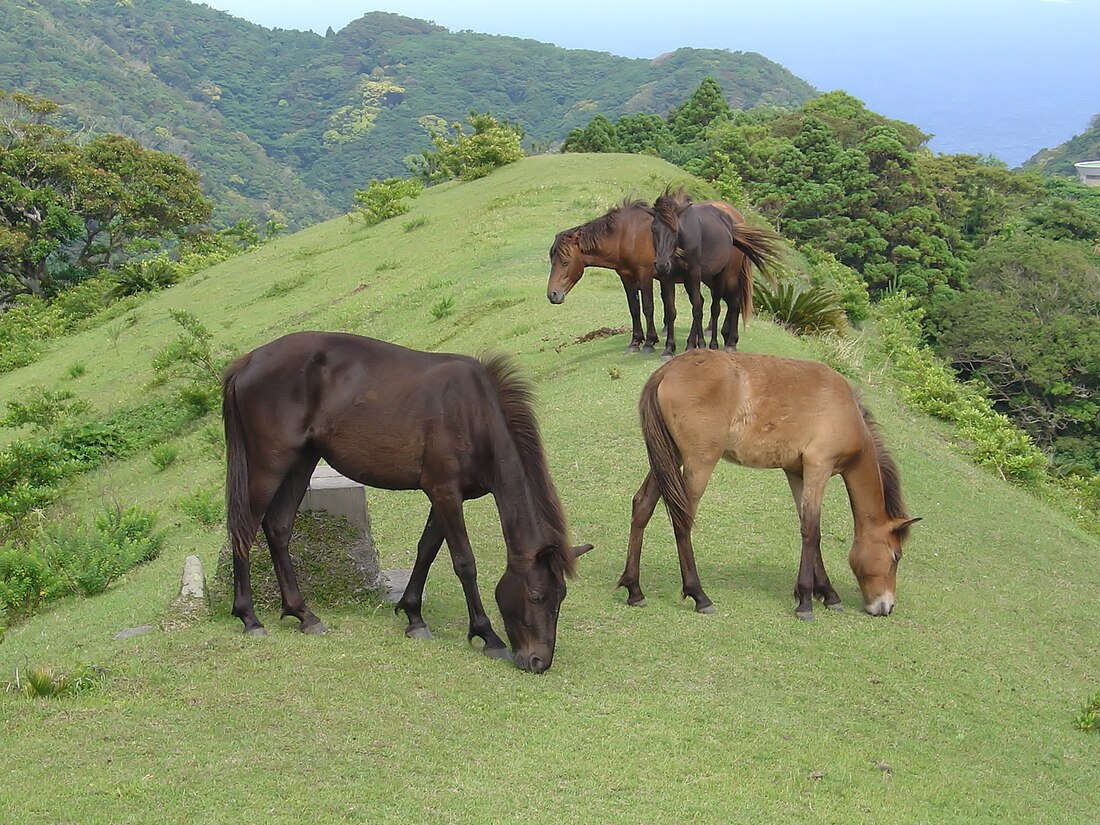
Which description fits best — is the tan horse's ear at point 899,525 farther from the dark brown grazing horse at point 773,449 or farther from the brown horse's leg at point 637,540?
the brown horse's leg at point 637,540

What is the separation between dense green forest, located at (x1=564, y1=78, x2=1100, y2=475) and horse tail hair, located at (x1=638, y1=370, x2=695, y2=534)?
879 inches

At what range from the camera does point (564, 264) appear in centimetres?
1527

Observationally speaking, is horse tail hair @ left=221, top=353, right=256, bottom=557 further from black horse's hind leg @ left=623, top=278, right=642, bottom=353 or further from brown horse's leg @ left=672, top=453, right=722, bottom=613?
black horse's hind leg @ left=623, top=278, right=642, bottom=353

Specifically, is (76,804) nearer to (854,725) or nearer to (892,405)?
(854,725)

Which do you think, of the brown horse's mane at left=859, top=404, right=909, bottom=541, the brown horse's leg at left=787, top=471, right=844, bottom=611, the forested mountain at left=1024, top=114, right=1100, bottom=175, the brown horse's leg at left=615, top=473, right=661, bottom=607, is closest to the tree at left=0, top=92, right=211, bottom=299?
the brown horse's leg at left=615, top=473, right=661, bottom=607

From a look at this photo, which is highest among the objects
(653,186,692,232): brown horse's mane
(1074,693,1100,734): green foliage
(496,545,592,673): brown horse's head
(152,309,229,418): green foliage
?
(653,186,692,232): brown horse's mane

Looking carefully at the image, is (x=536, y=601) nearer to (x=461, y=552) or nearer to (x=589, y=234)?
(x=461, y=552)

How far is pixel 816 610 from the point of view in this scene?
8.69 metres

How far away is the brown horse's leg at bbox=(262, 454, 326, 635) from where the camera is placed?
7.54 metres

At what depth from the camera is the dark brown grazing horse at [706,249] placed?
13758 millimetres

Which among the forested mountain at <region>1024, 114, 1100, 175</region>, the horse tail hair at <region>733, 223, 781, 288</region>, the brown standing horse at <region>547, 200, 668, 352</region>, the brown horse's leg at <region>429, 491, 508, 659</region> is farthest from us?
the forested mountain at <region>1024, 114, 1100, 175</region>

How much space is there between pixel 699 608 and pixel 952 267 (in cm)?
3528

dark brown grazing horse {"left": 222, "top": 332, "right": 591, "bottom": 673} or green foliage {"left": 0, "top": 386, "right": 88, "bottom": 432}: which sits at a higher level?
dark brown grazing horse {"left": 222, "top": 332, "right": 591, "bottom": 673}

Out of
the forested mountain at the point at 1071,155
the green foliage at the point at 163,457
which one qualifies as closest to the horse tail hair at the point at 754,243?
the green foliage at the point at 163,457
